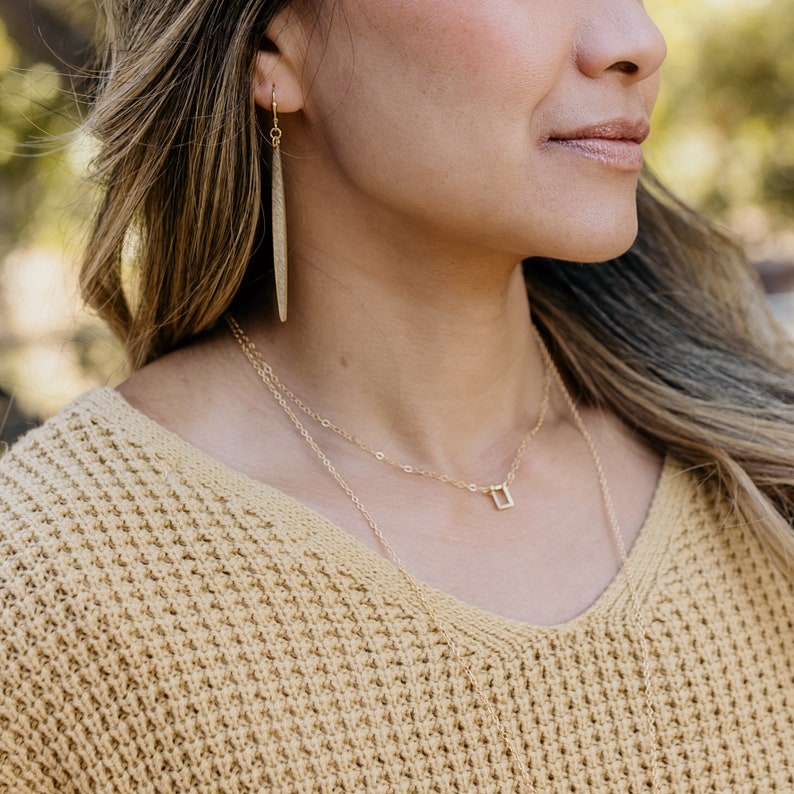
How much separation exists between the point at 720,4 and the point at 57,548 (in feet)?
32.1

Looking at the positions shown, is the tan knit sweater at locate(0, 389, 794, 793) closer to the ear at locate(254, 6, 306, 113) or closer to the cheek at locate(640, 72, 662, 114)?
the ear at locate(254, 6, 306, 113)

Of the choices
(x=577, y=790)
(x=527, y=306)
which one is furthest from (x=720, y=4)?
(x=577, y=790)

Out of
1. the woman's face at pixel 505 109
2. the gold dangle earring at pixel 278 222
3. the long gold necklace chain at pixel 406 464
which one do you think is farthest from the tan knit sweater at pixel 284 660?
the woman's face at pixel 505 109

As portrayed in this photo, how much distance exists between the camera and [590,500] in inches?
65.1

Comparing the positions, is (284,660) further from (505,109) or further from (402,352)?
(505,109)

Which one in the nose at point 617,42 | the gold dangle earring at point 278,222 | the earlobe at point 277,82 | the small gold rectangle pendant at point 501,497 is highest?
the nose at point 617,42

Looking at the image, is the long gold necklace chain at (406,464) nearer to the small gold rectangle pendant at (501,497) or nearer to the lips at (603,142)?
the small gold rectangle pendant at (501,497)

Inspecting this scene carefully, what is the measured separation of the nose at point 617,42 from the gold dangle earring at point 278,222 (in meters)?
0.48

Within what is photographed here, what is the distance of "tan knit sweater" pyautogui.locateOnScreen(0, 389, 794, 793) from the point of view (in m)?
1.32

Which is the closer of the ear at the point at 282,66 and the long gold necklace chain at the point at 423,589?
the long gold necklace chain at the point at 423,589

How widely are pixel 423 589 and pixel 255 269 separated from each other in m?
0.66

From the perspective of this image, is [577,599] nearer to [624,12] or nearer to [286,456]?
[286,456]

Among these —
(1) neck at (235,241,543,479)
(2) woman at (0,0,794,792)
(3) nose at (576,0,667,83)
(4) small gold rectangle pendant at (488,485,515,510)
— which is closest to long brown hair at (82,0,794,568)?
(2) woman at (0,0,794,792)

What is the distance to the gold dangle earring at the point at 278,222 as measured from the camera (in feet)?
5.19
